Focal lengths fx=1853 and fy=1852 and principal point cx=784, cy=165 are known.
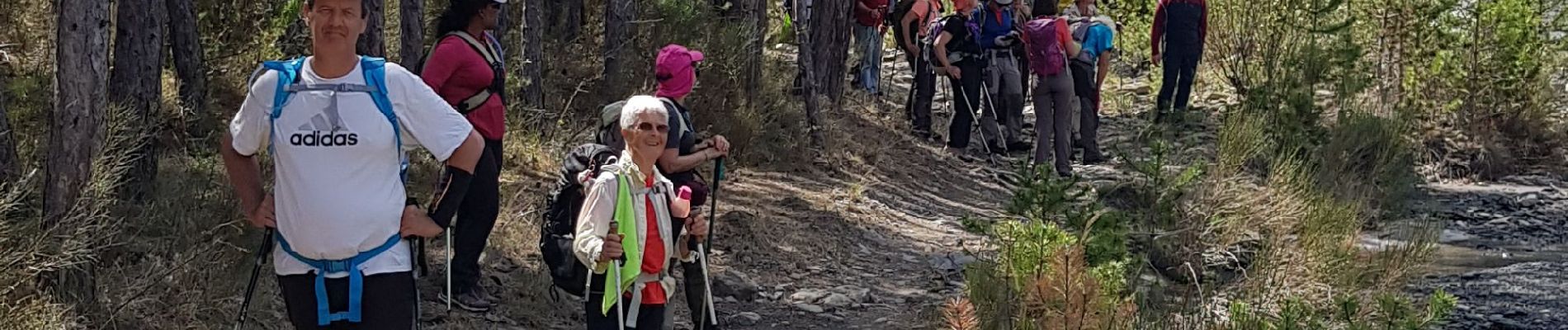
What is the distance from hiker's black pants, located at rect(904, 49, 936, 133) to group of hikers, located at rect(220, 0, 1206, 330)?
19.6 feet

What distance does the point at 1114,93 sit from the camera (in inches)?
671

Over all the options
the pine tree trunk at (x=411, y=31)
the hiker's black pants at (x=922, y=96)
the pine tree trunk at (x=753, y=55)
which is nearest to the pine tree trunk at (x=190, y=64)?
the pine tree trunk at (x=411, y=31)

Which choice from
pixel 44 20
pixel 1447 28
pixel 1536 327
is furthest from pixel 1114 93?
pixel 44 20

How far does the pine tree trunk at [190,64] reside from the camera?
9.04m

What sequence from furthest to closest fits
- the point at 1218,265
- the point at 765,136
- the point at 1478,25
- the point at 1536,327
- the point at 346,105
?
1. the point at 1478,25
2. the point at 765,136
3. the point at 1218,265
4. the point at 1536,327
5. the point at 346,105

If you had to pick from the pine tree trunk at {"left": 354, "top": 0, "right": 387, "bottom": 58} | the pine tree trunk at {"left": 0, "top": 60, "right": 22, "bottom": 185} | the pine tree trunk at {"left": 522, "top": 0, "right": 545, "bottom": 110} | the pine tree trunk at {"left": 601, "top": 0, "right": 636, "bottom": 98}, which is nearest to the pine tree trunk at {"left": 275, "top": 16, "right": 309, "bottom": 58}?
the pine tree trunk at {"left": 522, "top": 0, "right": 545, "bottom": 110}

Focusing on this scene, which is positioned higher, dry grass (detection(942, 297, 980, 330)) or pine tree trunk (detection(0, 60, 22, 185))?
pine tree trunk (detection(0, 60, 22, 185))

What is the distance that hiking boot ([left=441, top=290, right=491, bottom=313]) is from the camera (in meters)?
6.90

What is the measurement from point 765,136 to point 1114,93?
244 inches

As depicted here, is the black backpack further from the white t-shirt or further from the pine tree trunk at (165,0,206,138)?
the pine tree trunk at (165,0,206,138)

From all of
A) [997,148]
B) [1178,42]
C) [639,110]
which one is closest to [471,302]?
[639,110]

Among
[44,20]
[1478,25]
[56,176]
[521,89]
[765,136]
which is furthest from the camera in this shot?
[1478,25]

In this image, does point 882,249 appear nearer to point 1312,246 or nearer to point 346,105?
point 1312,246

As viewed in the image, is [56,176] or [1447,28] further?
[1447,28]
